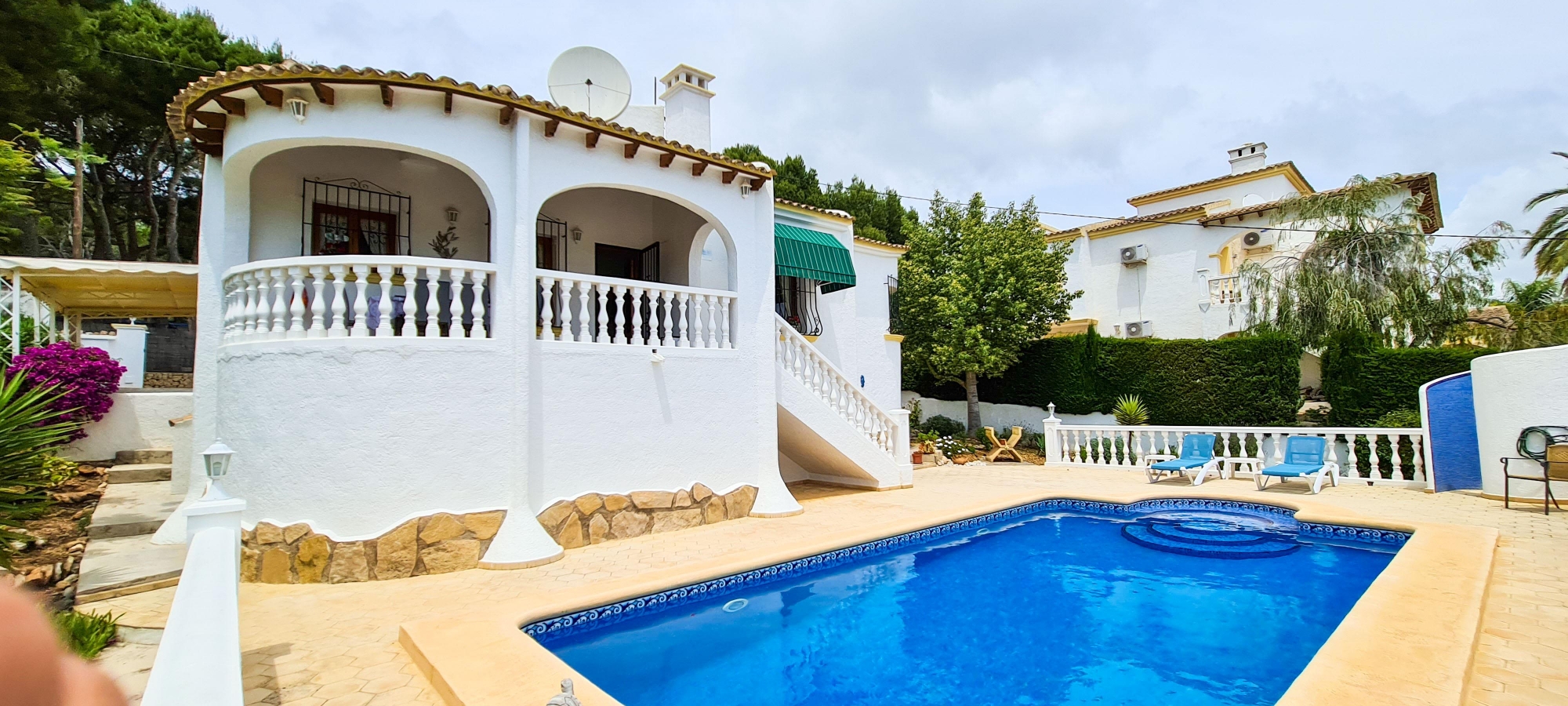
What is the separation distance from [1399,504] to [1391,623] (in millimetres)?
8091

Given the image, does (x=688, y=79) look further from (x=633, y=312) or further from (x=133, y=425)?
(x=133, y=425)

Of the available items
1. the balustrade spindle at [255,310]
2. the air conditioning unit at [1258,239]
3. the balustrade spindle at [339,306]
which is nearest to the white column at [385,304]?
the balustrade spindle at [339,306]

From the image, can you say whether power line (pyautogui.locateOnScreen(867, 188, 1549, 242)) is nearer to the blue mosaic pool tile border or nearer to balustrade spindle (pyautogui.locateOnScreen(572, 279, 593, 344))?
the blue mosaic pool tile border

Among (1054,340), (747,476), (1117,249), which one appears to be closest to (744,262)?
(747,476)

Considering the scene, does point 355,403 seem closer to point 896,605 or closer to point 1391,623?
point 896,605

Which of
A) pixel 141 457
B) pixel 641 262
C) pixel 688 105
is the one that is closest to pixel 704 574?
pixel 641 262

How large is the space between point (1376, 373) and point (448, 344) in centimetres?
2138

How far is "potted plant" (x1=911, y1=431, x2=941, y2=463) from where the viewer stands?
1935cm

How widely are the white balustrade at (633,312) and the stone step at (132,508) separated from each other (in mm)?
5739

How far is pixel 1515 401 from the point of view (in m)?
11.3

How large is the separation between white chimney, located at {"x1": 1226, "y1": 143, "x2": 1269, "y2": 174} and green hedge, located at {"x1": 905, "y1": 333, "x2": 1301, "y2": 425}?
13695mm

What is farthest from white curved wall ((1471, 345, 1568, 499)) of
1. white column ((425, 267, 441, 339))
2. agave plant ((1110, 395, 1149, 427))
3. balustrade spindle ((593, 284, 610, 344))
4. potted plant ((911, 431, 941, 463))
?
white column ((425, 267, 441, 339))

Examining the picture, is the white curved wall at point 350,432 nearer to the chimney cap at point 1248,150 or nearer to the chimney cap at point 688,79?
the chimney cap at point 688,79

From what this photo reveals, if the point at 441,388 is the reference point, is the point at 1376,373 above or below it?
above
